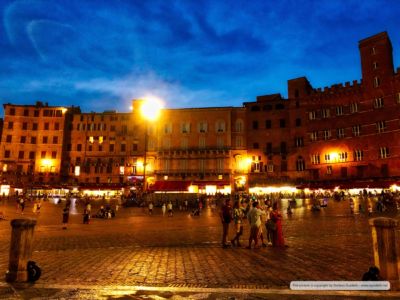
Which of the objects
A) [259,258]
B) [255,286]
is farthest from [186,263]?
[255,286]

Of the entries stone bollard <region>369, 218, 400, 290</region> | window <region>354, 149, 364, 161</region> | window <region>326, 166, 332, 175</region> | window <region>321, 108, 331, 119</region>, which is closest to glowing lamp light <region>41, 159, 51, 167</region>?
window <region>326, 166, 332, 175</region>

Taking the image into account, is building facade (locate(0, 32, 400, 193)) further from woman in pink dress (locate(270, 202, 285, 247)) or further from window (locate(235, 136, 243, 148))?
woman in pink dress (locate(270, 202, 285, 247))

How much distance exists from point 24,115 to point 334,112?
5252 cm

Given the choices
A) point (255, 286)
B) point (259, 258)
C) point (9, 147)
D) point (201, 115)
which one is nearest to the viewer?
point (255, 286)


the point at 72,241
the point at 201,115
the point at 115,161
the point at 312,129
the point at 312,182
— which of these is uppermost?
the point at 201,115

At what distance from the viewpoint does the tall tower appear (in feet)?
131

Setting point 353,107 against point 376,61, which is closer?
point 376,61

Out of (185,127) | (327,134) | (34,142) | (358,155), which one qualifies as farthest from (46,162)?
(358,155)

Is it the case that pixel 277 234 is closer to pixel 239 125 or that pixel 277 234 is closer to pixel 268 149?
pixel 268 149

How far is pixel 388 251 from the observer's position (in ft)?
17.3

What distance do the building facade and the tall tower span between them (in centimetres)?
12

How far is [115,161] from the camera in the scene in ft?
178

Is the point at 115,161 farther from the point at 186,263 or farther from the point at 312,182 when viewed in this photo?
the point at 186,263

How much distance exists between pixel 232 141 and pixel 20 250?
4565 centimetres
